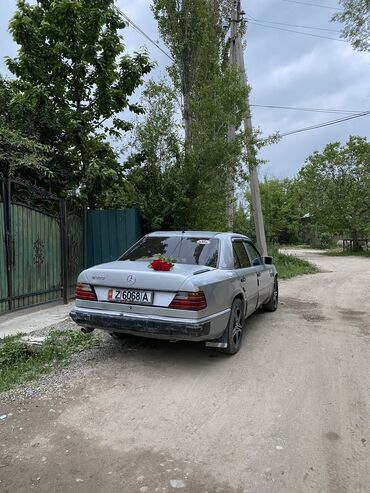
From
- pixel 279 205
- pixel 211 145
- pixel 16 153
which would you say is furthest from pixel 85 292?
pixel 279 205

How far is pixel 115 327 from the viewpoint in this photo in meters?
4.50

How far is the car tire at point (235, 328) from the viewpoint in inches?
191

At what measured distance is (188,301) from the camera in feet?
13.8

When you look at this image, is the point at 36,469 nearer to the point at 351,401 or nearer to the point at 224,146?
the point at 351,401

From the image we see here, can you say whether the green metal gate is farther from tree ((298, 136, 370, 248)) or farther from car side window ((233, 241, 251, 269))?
tree ((298, 136, 370, 248))

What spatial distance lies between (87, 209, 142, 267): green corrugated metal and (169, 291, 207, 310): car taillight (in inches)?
206

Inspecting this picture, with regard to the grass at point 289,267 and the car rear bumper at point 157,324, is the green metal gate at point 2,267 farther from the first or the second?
the grass at point 289,267

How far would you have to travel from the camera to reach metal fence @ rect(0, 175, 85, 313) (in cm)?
701

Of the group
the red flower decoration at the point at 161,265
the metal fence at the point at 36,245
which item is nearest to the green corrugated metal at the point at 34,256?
the metal fence at the point at 36,245

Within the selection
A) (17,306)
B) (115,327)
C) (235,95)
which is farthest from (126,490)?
(235,95)

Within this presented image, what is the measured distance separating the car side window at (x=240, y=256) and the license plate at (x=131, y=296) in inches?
56.9

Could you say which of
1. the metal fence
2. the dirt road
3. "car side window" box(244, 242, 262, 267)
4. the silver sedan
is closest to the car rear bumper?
the silver sedan

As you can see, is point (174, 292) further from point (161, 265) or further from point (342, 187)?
point (342, 187)

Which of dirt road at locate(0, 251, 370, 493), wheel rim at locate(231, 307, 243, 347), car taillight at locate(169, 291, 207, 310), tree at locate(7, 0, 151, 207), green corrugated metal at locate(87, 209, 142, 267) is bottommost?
dirt road at locate(0, 251, 370, 493)
